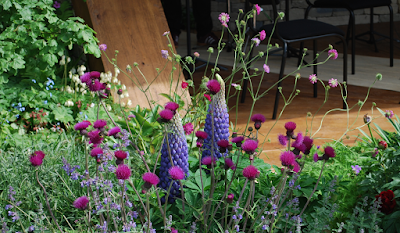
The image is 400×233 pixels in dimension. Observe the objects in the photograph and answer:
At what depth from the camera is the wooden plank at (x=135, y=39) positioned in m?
2.51

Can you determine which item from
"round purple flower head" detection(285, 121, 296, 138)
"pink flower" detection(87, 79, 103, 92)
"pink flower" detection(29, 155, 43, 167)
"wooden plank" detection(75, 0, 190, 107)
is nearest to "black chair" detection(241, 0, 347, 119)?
"wooden plank" detection(75, 0, 190, 107)

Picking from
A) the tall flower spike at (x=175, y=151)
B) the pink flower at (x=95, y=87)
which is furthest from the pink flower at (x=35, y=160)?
the tall flower spike at (x=175, y=151)

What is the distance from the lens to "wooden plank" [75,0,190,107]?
2.51 metres

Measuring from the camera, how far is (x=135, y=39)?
263 cm

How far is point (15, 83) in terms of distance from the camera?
2299 mm

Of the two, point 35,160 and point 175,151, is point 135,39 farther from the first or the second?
point 35,160

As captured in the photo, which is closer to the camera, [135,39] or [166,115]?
[166,115]

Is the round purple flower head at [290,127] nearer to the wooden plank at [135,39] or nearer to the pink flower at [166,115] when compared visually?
the pink flower at [166,115]

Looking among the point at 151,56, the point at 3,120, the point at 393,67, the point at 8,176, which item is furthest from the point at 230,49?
the point at 8,176

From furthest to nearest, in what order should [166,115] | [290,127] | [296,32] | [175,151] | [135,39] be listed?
1. [135,39]
2. [296,32]
3. [175,151]
4. [290,127]
5. [166,115]

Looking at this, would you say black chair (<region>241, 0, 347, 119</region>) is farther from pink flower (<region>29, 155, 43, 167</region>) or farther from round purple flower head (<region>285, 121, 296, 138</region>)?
pink flower (<region>29, 155, 43, 167</region>)

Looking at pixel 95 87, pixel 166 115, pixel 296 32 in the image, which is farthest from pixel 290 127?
pixel 296 32

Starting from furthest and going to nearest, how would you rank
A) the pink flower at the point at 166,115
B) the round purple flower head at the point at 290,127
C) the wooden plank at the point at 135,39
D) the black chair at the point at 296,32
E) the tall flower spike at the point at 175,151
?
the wooden plank at the point at 135,39 < the black chair at the point at 296,32 < the tall flower spike at the point at 175,151 < the round purple flower head at the point at 290,127 < the pink flower at the point at 166,115

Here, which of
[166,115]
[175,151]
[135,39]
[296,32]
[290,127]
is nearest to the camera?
[166,115]
